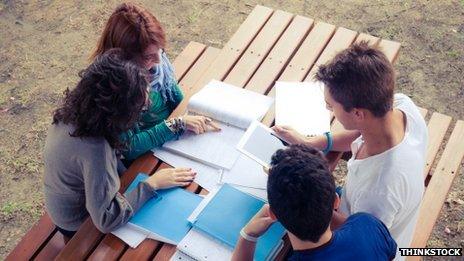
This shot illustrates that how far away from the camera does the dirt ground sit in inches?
134

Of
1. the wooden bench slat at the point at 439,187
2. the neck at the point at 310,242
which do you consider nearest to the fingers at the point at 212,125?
the neck at the point at 310,242

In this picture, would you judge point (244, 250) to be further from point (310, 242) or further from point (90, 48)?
point (90, 48)

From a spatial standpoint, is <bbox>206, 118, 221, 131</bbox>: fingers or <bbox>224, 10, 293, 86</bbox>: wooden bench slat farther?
<bbox>224, 10, 293, 86</bbox>: wooden bench slat

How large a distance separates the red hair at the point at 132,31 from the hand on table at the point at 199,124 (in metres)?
0.38

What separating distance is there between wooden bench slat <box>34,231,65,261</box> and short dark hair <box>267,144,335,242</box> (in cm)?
123

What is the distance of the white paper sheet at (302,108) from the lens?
91.1 inches

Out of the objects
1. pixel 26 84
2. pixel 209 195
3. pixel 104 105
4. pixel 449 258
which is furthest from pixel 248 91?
pixel 26 84

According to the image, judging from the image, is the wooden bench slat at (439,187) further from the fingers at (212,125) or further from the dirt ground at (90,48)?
the fingers at (212,125)

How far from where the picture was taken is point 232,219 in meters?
1.96

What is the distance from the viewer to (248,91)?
252cm

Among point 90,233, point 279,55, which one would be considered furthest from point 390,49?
point 90,233

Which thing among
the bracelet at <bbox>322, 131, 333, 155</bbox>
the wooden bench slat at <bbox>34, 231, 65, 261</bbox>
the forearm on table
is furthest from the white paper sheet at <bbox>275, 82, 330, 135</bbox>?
the wooden bench slat at <bbox>34, 231, 65, 261</bbox>

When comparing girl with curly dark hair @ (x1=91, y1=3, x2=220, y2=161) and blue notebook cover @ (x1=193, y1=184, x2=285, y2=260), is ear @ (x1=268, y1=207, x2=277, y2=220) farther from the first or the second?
girl with curly dark hair @ (x1=91, y1=3, x2=220, y2=161)

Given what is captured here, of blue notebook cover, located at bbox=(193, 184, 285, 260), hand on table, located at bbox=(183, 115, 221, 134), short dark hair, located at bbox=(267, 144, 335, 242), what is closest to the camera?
short dark hair, located at bbox=(267, 144, 335, 242)
